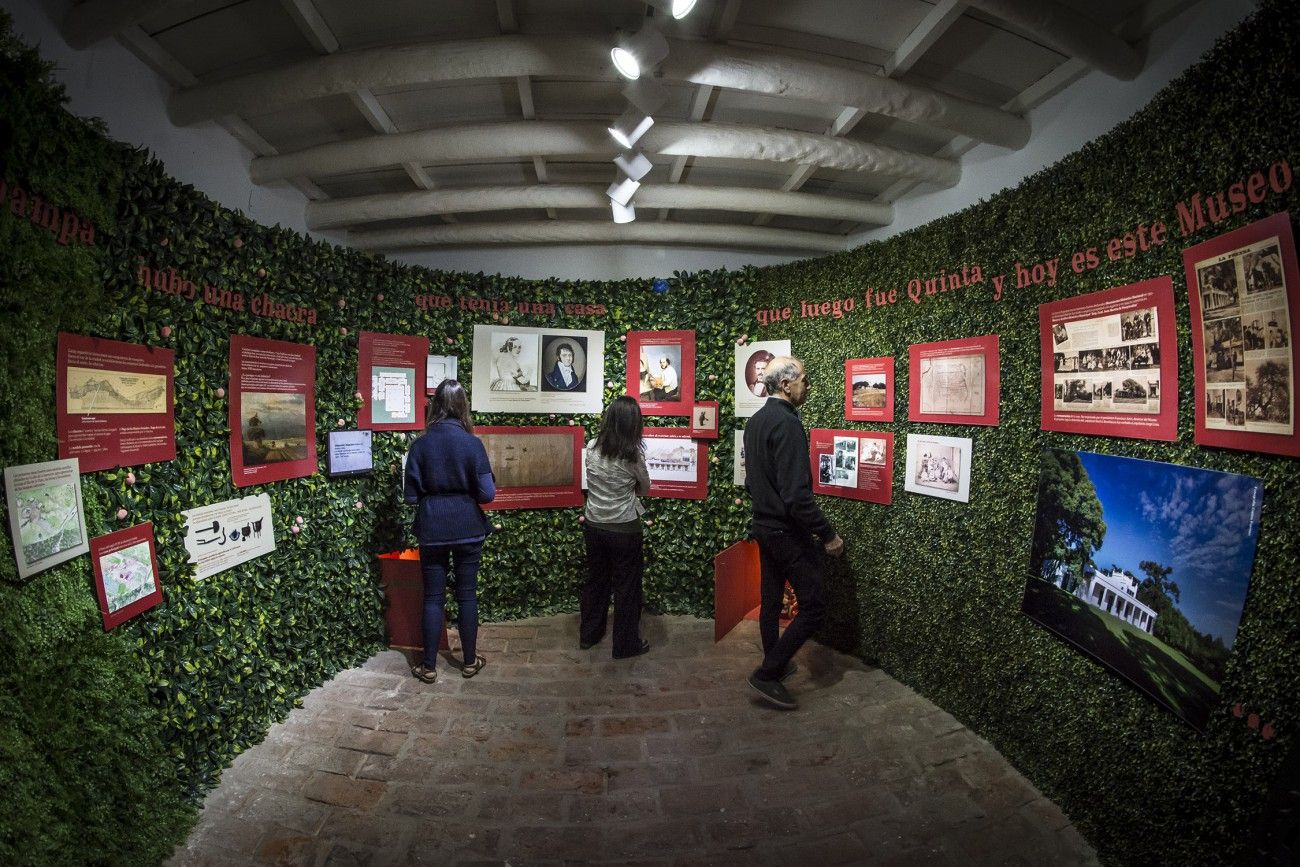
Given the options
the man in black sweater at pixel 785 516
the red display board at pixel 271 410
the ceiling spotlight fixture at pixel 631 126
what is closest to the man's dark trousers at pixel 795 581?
the man in black sweater at pixel 785 516

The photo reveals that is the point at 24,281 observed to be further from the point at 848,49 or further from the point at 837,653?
the point at 837,653

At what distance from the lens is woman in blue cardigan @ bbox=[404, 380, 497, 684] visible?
3.54 meters

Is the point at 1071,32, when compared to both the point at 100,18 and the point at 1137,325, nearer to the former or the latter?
the point at 1137,325

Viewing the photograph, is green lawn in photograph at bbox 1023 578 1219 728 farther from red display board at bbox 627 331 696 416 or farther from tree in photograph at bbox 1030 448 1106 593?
red display board at bbox 627 331 696 416

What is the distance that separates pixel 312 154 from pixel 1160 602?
605cm

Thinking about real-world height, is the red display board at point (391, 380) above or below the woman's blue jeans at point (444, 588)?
above

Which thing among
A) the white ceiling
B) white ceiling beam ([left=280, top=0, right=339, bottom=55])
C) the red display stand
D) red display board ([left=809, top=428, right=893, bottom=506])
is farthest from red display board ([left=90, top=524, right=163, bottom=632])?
red display board ([left=809, top=428, right=893, bottom=506])

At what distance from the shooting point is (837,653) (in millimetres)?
4219

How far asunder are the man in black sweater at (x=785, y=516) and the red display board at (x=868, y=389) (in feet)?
2.46

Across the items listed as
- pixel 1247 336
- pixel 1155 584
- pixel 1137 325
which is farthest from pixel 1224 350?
pixel 1155 584

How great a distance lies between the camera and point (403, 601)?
4145mm

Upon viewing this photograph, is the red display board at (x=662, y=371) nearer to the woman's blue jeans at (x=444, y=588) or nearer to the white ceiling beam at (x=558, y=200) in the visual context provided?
the white ceiling beam at (x=558, y=200)

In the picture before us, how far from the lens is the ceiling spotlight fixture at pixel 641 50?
256 centimetres

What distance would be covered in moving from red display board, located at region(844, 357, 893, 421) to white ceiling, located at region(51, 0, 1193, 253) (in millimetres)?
1639
